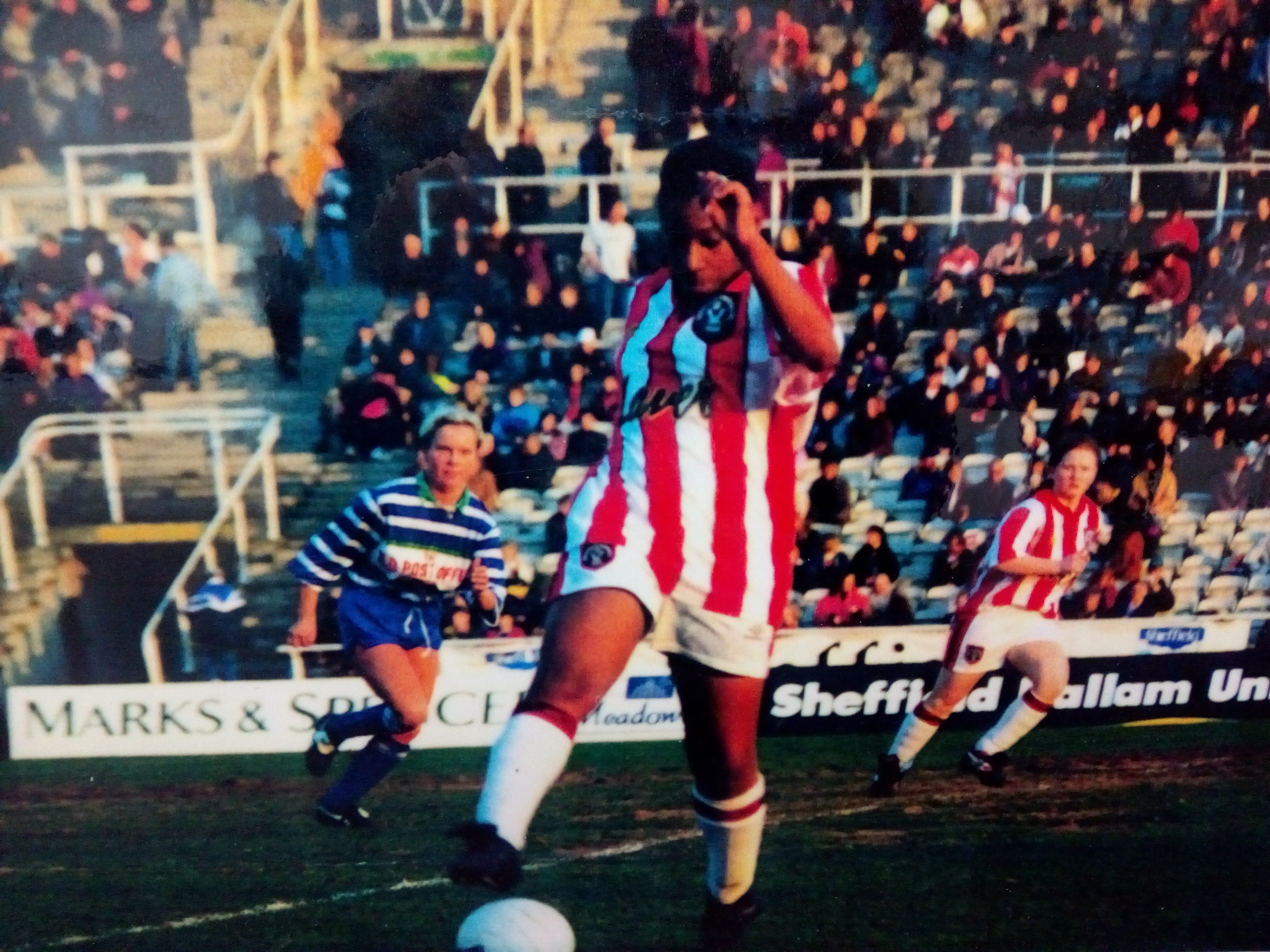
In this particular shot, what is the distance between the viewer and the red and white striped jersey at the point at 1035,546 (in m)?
2.20

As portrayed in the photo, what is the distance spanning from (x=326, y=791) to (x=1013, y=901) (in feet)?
5.63

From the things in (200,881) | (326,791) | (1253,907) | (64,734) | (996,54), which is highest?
(996,54)

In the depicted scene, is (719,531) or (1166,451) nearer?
(719,531)

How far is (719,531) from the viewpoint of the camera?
1.83 meters

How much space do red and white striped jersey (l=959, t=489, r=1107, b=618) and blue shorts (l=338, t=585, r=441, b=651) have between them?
50.2 inches

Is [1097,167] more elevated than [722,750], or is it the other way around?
[1097,167]

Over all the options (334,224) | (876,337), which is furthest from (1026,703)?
(334,224)

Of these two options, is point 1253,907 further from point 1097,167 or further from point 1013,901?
point 1097,167

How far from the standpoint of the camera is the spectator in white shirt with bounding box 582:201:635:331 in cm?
197

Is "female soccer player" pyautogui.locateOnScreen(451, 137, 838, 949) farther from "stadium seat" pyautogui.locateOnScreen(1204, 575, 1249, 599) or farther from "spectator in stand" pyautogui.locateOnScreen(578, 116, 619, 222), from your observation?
"stadium seat" pyautogui.locateOnScreen(1204, 575, 1249, 599)

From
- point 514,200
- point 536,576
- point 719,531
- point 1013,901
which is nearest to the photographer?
point 719,531

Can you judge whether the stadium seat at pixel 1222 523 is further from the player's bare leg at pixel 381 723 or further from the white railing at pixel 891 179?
the player's bare leg at pixel 381 723

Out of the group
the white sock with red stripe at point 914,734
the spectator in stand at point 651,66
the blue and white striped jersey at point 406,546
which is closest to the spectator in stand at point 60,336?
the blue and white striped jersey at point 406,546

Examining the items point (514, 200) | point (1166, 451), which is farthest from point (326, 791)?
point (1166, 451)
